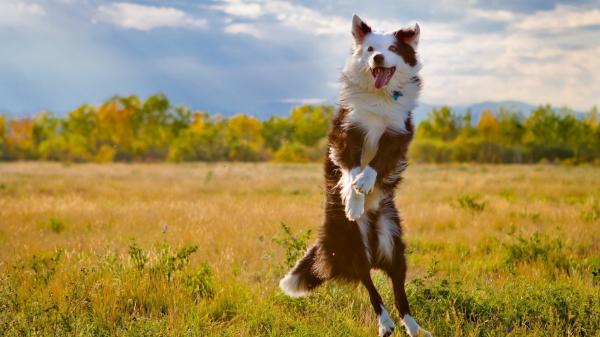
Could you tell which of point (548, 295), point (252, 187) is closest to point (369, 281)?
point (548, 295)

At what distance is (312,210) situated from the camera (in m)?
13.7

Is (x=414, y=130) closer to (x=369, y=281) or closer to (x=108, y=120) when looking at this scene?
(x=369, y=281)

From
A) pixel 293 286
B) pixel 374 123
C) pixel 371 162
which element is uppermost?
pixel 374 123

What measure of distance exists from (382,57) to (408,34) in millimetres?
433

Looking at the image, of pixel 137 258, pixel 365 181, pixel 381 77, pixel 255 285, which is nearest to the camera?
pixel 365 181

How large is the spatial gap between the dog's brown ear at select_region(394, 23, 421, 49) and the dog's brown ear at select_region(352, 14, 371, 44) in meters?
0.24

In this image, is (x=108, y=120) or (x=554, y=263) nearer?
(x=554, y=263)

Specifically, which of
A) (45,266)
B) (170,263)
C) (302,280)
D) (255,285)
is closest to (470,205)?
(255,285)

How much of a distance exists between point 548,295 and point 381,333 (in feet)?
7.39

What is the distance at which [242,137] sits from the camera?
83250 mm

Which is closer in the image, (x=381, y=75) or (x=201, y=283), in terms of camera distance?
(x=381, y=75)

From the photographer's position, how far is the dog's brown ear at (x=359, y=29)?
4.73 metres

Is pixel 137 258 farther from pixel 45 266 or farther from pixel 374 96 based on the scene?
pixel 374 96

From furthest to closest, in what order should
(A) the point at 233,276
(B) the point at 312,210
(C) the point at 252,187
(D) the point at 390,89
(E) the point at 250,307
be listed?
(C) the point at 252,187 < (B) the point at 312,210 < (A) the point at 233,276 < (E) the point at 250,307 < (D) the point at 390,89
